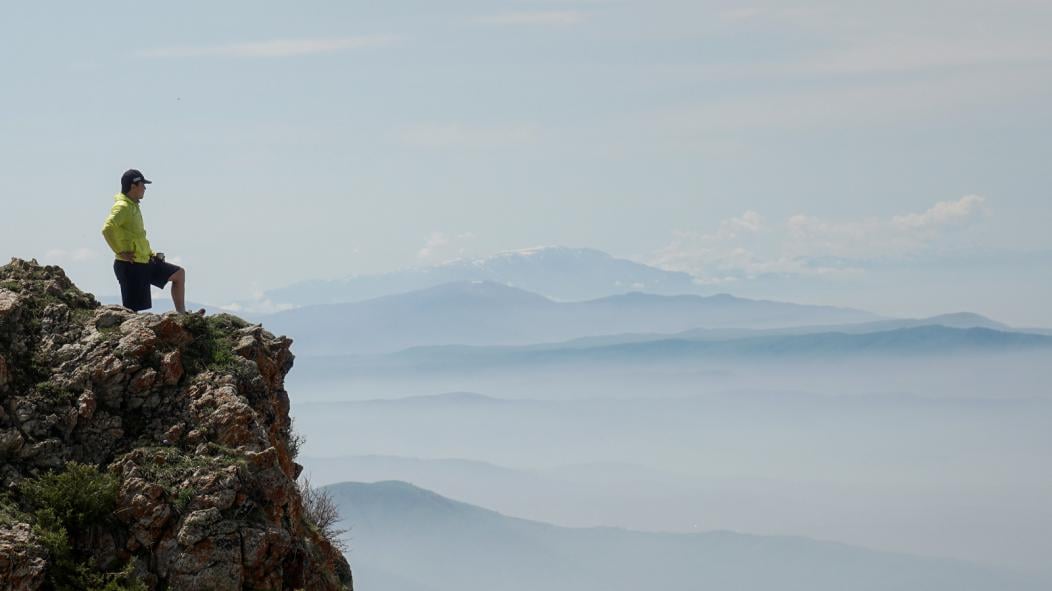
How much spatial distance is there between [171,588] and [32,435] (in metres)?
2.70

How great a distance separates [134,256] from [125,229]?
0.44 meters

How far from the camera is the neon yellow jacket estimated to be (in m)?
18.6

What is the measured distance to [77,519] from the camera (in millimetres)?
14297

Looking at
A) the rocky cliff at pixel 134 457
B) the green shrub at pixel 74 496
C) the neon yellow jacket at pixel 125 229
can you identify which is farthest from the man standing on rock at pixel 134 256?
the green shrub at pixel 74 496

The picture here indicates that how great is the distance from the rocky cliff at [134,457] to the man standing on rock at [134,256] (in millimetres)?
1435

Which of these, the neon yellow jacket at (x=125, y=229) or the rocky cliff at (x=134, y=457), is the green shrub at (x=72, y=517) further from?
the neon yellow jacket at (x=125, y=229)

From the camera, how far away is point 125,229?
18719 mm

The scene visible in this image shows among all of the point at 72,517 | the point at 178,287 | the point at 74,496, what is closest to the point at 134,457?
the point at 74,496

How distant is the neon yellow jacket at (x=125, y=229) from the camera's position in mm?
18562

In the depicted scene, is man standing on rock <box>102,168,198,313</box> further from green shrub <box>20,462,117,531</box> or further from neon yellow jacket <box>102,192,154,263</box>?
green shrub <box>20,462,117,531</box>

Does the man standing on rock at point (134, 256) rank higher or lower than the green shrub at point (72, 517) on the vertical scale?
higher

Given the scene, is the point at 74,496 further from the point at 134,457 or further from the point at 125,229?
the point at 125,229

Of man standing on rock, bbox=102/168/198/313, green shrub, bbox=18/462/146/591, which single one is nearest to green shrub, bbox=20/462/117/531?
green shrub, bbox=18/462/146/591

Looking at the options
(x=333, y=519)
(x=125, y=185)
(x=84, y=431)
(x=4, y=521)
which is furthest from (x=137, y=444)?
(x=333, y=519)
